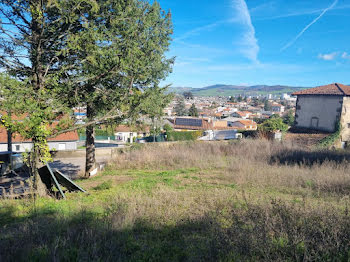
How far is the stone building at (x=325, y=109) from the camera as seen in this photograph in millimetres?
20812

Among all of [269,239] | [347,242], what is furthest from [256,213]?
[347,242]

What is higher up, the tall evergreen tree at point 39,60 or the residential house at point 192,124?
the tall evergreen tree at point 39,60

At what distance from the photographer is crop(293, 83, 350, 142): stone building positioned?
20.8 m

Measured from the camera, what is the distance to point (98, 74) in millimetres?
7117

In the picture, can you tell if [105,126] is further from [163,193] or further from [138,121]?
[163,193]

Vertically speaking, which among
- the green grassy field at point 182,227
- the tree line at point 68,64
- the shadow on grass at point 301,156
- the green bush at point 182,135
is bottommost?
the green bush at point 182,135

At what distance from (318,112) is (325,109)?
71 cm

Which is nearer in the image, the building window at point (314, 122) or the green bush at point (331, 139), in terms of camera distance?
the green bush at point (331, 139)

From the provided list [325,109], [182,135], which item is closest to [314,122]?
[325,109]

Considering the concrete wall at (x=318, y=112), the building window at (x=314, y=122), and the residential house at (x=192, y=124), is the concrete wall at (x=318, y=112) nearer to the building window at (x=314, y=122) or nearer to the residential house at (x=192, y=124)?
the building window at (x=314, y=122)

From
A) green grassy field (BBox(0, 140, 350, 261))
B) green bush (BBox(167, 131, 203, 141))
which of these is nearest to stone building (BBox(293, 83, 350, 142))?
green bush (BBox(167, 131, 203, 141))

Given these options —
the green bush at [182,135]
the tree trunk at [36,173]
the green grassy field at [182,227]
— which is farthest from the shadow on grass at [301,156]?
the green bush at [182,135]

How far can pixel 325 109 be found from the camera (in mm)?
21906

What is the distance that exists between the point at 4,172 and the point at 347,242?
46.7ft
